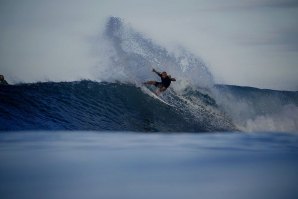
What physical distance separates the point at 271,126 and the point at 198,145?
5.06 m

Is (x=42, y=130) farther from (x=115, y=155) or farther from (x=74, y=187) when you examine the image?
(x=74, y=187)

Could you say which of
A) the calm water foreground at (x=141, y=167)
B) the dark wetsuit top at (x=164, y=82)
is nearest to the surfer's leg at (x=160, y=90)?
the dark wetsuit top at (x=164, y=82)

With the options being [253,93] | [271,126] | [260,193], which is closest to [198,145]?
[260,193]

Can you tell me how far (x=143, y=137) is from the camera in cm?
708

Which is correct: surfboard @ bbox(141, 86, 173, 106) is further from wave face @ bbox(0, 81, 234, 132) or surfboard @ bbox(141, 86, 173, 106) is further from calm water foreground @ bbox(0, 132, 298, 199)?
calm water foreground @ bbox(0, 132, 298, 199)

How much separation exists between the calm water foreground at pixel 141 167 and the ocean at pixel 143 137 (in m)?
0.01

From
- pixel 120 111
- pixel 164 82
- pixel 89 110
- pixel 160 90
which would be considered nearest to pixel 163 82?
pixel 164 82

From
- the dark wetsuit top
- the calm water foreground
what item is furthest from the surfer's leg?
the calm water foreground

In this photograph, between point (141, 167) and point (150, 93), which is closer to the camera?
point (141, 167)

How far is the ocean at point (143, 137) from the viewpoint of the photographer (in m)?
4.01

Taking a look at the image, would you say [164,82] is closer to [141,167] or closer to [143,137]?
[143,137]

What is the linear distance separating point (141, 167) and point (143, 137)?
90.3 inches

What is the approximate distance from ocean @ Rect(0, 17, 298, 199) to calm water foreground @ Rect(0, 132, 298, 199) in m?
0.01

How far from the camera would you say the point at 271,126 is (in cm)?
1087
